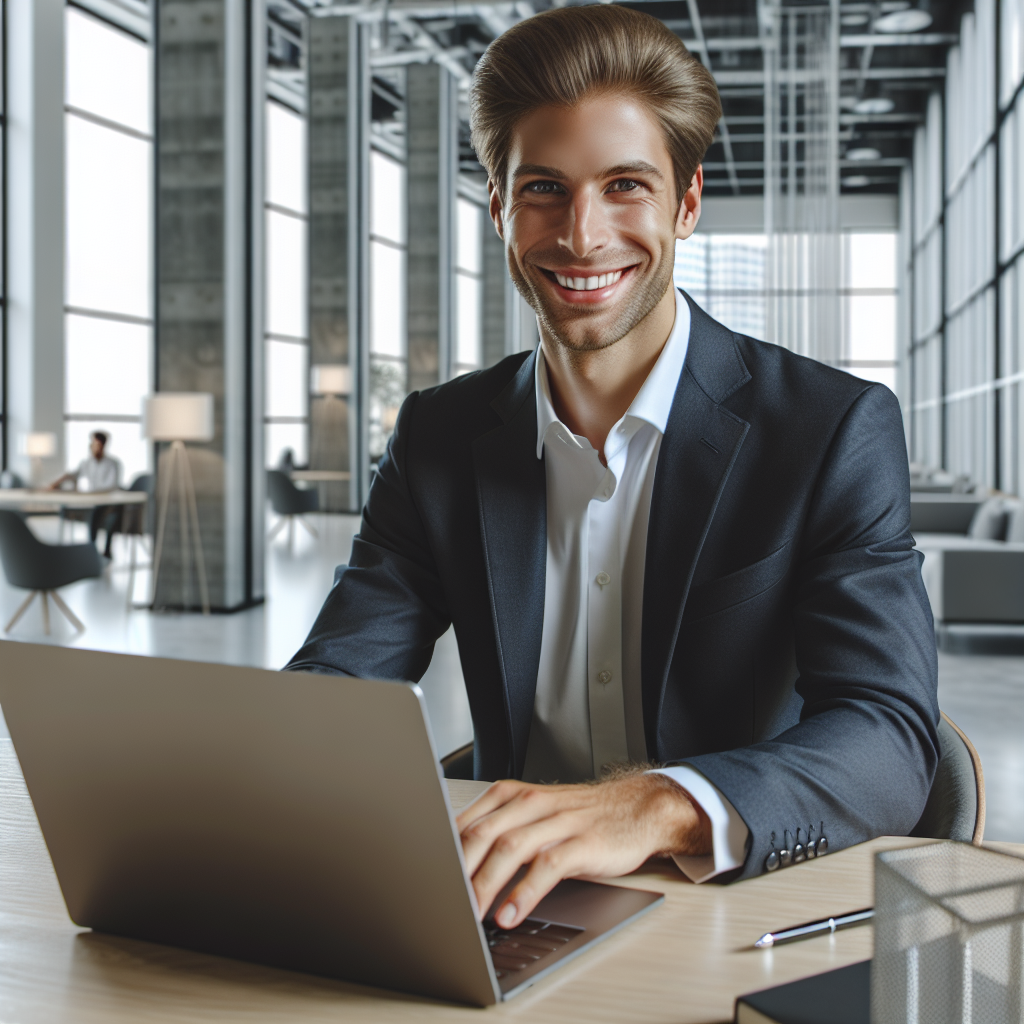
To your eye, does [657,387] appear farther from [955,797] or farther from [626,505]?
[955,797]

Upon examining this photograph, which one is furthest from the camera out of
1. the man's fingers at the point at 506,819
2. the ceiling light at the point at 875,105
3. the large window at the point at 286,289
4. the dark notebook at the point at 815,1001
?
the ceiling light at the point at 875,105

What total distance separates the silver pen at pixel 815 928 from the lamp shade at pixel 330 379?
601 inches

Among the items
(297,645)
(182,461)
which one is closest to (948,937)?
(297,645)

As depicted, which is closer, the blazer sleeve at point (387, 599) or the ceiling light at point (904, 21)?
the blazer sleeve at point (387, 599)

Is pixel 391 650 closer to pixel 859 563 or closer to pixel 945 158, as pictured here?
pixel 859 563

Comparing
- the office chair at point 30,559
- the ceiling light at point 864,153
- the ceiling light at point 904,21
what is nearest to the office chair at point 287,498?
the office chair at point 30,559

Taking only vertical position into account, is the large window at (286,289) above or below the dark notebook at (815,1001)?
above

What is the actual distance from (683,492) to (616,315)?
26 centimetres

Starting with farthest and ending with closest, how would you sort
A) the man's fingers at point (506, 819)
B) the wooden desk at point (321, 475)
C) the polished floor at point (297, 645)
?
1. the wooden desk at point (321, 475)
2. the polished floor at point (297, 645)
3. the man's fingers at point (506, 819)

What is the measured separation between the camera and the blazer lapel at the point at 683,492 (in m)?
1.48

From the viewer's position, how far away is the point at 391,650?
5.27 ft

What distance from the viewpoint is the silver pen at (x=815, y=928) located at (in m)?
0.87

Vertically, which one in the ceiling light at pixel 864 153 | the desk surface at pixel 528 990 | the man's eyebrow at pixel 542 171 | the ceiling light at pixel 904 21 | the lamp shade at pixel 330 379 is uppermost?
the ceiling light at pixel 864 153

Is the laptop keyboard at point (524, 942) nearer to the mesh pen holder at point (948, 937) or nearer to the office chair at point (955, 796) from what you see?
the mesh pen holder at point (948, 937)
